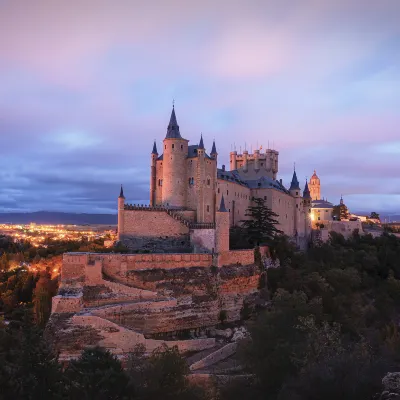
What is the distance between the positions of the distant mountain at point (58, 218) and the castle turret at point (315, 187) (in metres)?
68.8

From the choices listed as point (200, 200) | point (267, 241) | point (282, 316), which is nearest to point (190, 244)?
point (200, 200)

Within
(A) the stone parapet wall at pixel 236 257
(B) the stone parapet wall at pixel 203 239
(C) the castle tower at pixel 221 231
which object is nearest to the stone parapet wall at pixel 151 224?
(B) the stone parapet wall at pixel 203 239

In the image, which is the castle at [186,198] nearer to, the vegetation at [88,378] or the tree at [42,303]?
the tree at [42,303]

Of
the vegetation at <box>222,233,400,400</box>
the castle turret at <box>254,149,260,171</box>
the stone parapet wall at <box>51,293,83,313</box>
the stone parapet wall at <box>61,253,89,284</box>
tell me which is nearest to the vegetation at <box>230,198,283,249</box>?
the vegetation at <box>222,233,400,400</box>

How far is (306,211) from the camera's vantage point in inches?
2311

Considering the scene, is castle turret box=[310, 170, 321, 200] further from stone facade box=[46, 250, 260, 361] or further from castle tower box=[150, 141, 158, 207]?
stone facade box=[46, 250, 260, 361]

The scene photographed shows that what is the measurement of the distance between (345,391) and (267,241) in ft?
102

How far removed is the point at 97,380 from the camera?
52.6 ft

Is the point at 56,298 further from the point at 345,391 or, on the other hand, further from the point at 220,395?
the point at 345,391

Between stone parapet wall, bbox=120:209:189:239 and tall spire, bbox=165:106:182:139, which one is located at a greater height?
tall spire, bbox=165:106:182:139

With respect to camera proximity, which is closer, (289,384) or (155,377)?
(289,384)

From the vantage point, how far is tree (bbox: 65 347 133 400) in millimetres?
15555

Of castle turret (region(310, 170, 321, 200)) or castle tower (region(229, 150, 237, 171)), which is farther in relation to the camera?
castle turret (region(310, 170, 321, 200))

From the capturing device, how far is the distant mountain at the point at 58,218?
146 m
